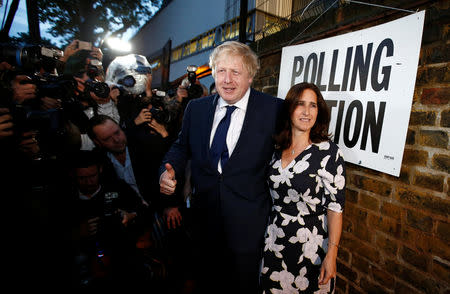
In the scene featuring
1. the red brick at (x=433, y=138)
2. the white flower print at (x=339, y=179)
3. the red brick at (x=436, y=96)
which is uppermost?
the red brick at (x=436, y=96)

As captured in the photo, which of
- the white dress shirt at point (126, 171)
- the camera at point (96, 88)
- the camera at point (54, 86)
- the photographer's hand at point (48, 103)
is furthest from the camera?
the white dress shirt at point (126, 171)

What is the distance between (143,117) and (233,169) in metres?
1.51

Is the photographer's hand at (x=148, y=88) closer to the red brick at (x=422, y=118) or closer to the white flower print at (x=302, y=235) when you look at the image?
the white flower print at (x=302, y=235)

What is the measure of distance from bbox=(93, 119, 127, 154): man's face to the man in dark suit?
105 cm

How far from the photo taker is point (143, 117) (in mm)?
2498

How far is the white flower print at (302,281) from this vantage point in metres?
1.36

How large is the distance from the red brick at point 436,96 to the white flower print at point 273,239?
1.02 metres

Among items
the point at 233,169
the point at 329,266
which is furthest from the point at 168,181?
the point at 329,266

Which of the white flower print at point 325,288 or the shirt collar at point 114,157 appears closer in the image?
the white flower print at point 325,288

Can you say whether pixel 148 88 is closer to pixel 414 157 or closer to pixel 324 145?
pixel 324 145

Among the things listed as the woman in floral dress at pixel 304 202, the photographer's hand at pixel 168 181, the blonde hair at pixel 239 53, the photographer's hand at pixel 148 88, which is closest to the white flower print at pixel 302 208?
the woman in floral dress at pixel 304 202

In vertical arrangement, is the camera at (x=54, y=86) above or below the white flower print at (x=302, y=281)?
above

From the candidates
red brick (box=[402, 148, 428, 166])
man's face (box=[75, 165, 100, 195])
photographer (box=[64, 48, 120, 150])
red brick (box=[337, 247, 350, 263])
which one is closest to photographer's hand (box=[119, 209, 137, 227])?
man's face (box=[75, 165, 100, 195])

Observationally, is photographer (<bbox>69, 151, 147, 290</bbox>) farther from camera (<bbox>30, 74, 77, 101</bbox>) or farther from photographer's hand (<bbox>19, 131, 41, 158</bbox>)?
camera (<bbox>30, 74, 77, 101</bbox>)
